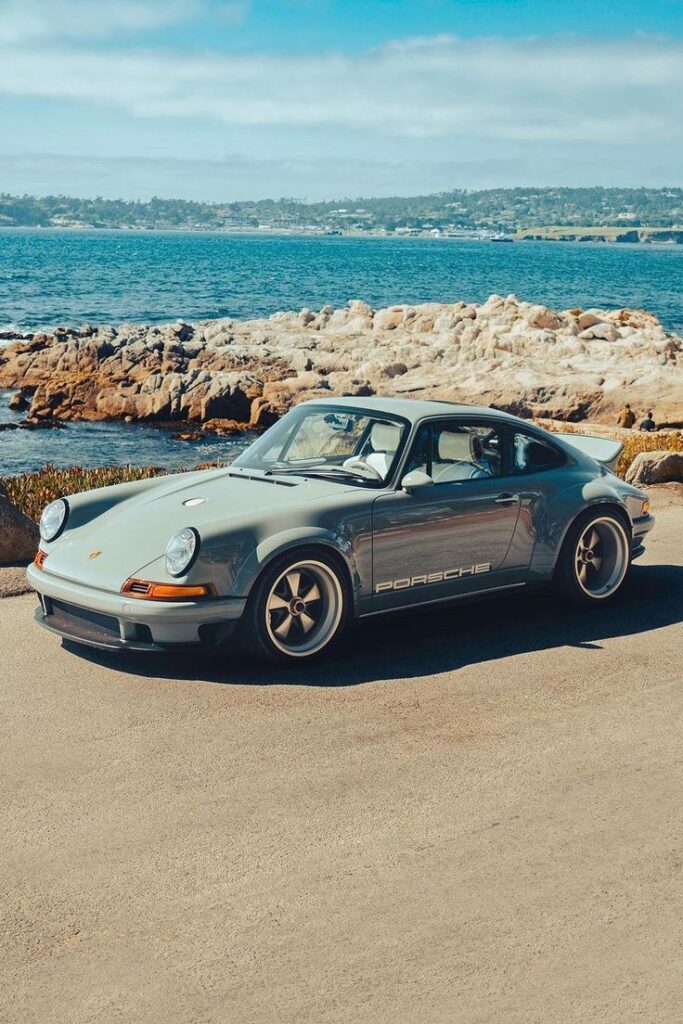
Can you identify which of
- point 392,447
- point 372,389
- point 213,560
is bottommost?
point 372,389

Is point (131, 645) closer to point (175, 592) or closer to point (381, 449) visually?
point (175, 592)

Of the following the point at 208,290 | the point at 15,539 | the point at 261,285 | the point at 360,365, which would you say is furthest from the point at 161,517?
the point at 261,285

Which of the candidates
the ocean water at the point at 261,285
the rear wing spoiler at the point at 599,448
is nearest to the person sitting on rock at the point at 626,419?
the rear wing spoiler at the point at 599,448

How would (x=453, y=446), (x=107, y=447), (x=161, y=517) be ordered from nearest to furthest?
(x=161, y=517) → (x=453, y=446) → (x=107, y=447)

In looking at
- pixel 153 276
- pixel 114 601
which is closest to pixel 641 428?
pixel 114 601

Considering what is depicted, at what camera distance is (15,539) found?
8.69m

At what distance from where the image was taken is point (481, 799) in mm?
4938

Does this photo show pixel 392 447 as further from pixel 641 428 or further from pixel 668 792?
pixel 641 428

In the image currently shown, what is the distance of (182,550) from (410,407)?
1.87 meters

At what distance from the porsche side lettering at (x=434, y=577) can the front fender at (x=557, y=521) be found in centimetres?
44

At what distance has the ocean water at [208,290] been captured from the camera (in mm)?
24906

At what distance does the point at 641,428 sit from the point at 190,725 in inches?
759

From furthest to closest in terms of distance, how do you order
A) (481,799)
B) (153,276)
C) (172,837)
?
1. (153,276)
2. (481,799)
3. (172,837)

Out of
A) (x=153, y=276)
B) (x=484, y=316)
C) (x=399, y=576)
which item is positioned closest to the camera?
(x=399, y=576)
